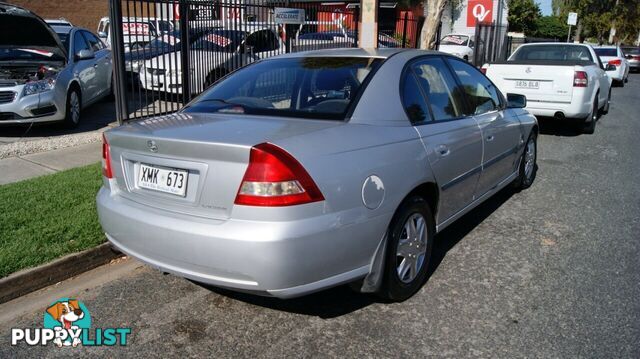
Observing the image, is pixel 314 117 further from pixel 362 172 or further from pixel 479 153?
pixel 479 153

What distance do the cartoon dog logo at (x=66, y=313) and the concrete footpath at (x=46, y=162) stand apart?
2.81 meters

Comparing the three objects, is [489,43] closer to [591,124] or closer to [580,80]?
[591,124]

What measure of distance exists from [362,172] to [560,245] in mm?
2500

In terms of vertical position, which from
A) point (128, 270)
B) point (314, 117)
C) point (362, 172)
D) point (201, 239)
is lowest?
point (128, 270)

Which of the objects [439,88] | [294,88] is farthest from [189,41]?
[439,88]

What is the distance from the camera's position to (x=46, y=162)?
257 inches

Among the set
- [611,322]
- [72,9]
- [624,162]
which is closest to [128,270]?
[611,322]

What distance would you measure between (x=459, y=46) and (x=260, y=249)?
68.5ft

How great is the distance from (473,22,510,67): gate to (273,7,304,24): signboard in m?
10.3

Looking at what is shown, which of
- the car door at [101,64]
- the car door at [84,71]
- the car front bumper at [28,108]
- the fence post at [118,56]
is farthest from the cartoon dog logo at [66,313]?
the car door at [101,64]

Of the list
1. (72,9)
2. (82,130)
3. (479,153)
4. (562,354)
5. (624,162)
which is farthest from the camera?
(72,9)

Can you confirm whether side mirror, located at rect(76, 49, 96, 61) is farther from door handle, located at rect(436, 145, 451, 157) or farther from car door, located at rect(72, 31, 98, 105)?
door handle, located at rect(436, 145, 451, 157)

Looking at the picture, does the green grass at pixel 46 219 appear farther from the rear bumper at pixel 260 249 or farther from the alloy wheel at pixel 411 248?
the alloy wheel at pixel 411 248

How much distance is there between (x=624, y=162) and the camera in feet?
24.9
